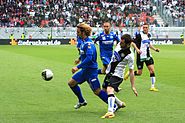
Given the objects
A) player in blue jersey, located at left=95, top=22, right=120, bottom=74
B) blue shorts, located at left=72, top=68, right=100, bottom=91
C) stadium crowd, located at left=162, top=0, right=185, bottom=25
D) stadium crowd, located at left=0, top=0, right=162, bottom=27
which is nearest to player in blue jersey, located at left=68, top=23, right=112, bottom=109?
blue shorts, located at left=72, top=68, right=100, bottom=91

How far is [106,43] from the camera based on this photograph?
589 inches

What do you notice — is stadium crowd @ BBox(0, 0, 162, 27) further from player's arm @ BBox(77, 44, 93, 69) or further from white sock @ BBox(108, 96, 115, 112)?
white sock @ BBox(108, 96, 115, 112)

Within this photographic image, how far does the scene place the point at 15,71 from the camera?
803 inches

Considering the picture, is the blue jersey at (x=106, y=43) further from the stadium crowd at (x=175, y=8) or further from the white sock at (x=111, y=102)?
the stadium crowd at (x=175, y=8)

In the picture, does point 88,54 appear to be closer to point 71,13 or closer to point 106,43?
point 106,43

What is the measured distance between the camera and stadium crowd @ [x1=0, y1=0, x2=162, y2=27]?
180 ft

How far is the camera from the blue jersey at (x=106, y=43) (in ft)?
48.9

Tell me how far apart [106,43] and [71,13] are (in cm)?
4301

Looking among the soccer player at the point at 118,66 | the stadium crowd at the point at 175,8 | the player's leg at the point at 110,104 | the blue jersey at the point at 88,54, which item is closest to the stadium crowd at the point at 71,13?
the stadium crowd at the point at 175,8

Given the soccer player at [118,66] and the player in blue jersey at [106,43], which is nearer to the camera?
the soccer player at [118,66]

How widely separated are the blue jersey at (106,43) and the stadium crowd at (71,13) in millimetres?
39778

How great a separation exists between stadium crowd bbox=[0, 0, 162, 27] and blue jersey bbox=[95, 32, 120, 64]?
39.8 m

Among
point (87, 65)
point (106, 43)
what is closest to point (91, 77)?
point (87, 65)

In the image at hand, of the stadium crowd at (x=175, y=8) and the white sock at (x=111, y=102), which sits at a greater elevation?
the white sock at (x=111, y=102)
